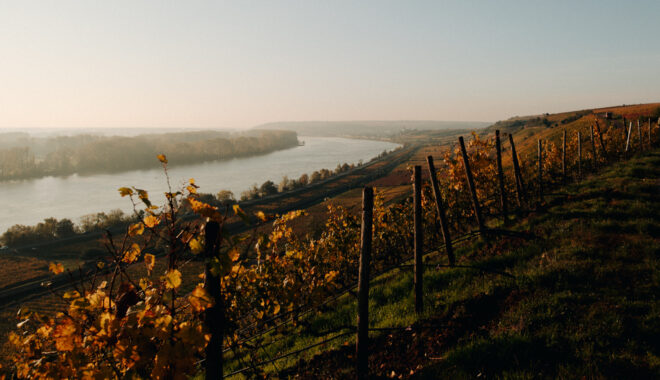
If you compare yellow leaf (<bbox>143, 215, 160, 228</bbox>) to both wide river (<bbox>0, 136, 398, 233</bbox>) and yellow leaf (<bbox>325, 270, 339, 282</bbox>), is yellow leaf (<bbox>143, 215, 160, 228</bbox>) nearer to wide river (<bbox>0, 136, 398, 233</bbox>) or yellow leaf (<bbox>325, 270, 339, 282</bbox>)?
yellow leaf (<bbox>325, 270, 339, 282</bbox>)

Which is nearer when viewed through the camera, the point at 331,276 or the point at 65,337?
the point at 65,337

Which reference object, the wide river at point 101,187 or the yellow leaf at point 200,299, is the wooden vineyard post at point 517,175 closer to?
the yellow leaf at point 200,299

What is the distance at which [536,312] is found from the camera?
16.2 ft

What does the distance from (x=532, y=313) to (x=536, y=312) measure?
0.32 feet

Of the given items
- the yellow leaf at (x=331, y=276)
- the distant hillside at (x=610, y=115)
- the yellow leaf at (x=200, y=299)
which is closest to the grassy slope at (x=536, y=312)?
the yellow leaf at (x=331, y=276)

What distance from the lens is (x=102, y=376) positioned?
2547 millimetres

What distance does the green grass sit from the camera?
13.4ft

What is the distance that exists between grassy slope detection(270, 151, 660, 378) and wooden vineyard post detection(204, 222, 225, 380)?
112 inches

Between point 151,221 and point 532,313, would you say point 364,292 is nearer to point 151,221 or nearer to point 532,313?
point 532,313

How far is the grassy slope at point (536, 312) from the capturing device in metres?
4.07

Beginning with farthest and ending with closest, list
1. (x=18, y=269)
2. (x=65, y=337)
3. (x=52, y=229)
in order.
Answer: (x=52, y=229)
(x=18, y=269)
(x=65, y=337)

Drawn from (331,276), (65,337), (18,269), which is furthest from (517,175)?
(18,269)

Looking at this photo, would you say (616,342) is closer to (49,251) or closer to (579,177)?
(579,177)

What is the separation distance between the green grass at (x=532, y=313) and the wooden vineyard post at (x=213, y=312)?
1954 millimetres
